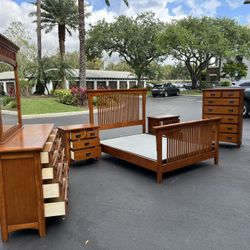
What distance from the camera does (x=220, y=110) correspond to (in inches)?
244

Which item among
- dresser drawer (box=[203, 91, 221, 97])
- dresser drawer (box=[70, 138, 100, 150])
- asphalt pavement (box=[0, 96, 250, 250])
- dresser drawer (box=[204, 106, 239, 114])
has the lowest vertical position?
asphalt pavement (box=[0, 96, 250, 250])

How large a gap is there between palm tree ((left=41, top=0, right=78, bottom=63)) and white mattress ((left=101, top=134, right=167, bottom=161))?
1770cm

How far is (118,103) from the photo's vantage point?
19.7 feet

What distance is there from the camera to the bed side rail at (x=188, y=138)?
4016 millimetres

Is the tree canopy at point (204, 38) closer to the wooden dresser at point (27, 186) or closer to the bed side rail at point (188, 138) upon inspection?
the bed side rail at point (188, 138)

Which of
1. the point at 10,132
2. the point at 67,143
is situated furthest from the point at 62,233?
the point at 67,143

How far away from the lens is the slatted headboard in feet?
18.9

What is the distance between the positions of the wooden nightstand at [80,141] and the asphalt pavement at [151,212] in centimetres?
31

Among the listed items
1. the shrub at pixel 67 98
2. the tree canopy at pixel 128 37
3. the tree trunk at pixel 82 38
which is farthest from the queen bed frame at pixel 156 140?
the tree canopy at pixel 128 37

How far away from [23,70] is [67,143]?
53.5 ft

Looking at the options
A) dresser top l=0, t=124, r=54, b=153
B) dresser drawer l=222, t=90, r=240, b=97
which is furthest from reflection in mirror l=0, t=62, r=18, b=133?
dresser drawer l=222, t=90, r=240, b=97

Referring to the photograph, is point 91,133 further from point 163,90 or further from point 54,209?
point 163,90

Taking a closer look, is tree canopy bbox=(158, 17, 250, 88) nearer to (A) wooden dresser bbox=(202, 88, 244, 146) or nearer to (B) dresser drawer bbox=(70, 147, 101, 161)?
(A) wooden dresser bbox=(202, 88, 244, 146)

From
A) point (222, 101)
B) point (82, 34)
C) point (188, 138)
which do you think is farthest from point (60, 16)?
point (188, 138)
